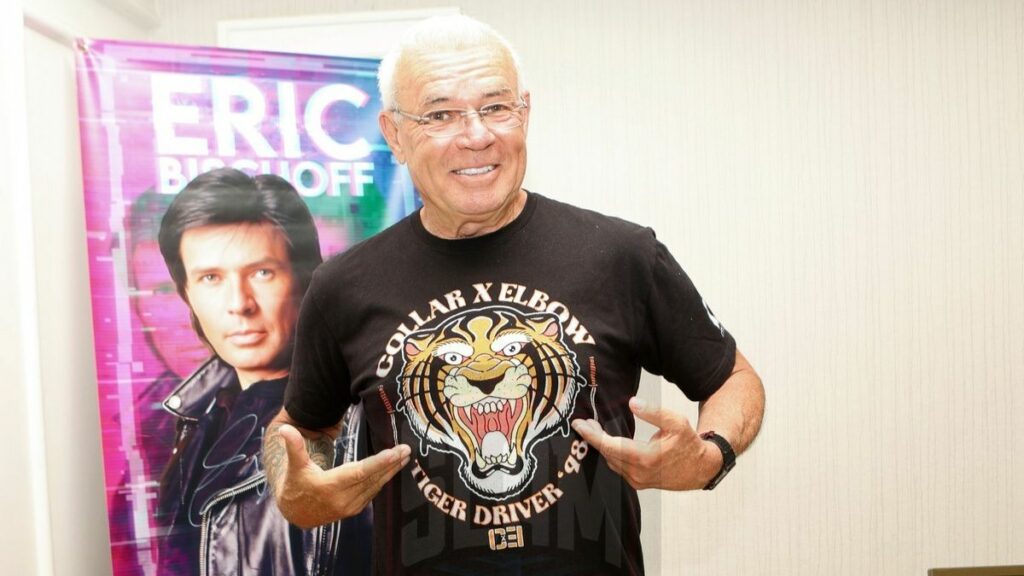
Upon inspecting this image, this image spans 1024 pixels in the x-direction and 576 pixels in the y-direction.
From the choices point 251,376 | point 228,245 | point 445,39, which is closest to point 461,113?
point 445,39

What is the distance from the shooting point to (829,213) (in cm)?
239

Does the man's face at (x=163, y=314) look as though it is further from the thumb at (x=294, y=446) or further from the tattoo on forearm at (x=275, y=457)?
the thumb at (x=294, y=446)

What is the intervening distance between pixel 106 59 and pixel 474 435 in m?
1.35

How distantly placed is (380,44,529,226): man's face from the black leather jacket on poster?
95 cm

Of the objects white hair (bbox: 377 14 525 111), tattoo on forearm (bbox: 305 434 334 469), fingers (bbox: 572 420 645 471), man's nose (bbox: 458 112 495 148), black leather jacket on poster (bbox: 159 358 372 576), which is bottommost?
black leather jacket on poster (bbox: 159 358 372 576)

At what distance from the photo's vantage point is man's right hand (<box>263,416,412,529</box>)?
1.19m

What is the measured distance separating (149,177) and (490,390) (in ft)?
3.78

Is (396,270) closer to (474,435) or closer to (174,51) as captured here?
(474,435)

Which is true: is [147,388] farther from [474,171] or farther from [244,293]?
[474,171]

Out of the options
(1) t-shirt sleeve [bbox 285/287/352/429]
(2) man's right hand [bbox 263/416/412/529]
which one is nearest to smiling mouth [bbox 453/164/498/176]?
(1) t-shirt sleeve [bbox 285/287/352/429]

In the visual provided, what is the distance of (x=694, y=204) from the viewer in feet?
7.87

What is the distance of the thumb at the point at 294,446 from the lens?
1156 mm

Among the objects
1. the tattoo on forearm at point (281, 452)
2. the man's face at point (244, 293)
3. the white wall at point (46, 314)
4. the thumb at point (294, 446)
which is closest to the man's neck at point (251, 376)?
the man's face at point (244, 293)

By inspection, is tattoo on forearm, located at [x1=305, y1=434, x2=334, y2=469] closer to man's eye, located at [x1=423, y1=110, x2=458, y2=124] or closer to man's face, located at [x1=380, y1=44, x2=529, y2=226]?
man's face, located at [x1=380, y1=44, x2=529, y2=226]
